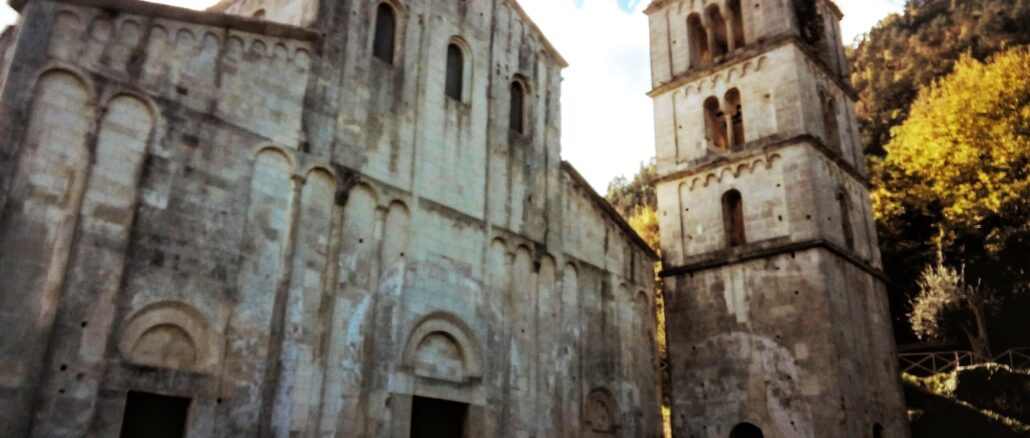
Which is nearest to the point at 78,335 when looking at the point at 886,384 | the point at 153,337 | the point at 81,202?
Result: the point at 153,337

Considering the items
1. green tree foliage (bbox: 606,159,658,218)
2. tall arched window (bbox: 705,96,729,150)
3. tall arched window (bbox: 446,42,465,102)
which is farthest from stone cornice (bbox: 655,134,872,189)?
green tree foliage (bbox: 606,159,658,218)

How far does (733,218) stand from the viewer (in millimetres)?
19125

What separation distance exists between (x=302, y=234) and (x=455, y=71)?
5.79 meters

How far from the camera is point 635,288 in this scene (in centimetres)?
1880

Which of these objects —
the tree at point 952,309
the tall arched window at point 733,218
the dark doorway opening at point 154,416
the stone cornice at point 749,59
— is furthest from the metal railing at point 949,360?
the dark doorway opening at point 154,416

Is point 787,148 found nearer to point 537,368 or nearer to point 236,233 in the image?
point 537,368

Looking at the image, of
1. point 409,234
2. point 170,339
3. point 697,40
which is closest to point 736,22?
point 697,40

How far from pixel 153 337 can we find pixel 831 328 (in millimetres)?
12895

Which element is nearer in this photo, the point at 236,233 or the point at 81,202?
the point at 81,202

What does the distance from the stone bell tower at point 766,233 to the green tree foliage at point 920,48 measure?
2711 cm

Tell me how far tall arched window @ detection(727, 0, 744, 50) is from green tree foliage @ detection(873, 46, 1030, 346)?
13.8 meters

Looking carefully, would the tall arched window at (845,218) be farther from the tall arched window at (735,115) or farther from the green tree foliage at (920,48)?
the green tree foliage at (920,48)

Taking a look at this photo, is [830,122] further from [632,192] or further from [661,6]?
[632,192]

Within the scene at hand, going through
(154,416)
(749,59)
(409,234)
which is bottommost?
(154,416)
